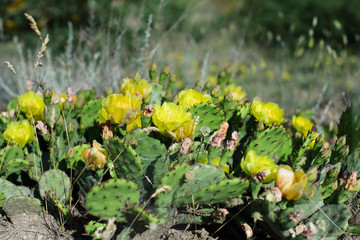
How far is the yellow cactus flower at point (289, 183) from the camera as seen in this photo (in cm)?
123

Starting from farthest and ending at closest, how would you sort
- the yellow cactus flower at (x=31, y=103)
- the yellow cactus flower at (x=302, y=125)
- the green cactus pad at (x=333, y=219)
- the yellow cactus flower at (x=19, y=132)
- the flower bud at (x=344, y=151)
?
the yellow cactus flower at (x=302, y=125), the yellow cactus flower at (x=31, y=103), the yellow cactus flower at (x=19, y=132), the flower bud at (x=344, y=151), the green cactus pad at (x=333, y=219)

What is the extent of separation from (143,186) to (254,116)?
Result: 64 centimetres

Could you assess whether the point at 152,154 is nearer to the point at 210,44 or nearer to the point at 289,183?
the point at 289,183

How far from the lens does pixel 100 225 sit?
1286 mm

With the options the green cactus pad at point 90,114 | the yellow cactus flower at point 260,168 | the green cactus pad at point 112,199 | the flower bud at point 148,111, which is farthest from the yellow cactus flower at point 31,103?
the yellow cactus flower at point 260,168

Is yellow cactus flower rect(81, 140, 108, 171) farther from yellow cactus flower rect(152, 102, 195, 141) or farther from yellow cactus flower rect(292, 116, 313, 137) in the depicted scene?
yellow cactus flower rect(292, 116, 313, 137)

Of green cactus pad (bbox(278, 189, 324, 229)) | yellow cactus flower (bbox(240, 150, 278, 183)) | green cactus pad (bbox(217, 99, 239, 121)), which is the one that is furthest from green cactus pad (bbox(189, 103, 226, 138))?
green cactus pad (bbox(278, 189, 324, 229))

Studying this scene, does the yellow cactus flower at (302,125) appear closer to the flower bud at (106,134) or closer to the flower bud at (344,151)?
the flower bud at (344,151)

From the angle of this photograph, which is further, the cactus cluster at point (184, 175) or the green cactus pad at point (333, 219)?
the green cactus pad at point (333, 219)

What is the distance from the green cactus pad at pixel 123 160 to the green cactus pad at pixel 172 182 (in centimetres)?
14

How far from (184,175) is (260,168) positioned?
307 millimetres

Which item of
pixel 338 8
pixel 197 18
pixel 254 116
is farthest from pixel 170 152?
pixel 197 18

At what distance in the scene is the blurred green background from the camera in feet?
11.9

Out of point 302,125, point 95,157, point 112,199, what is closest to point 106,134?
point 95,157
